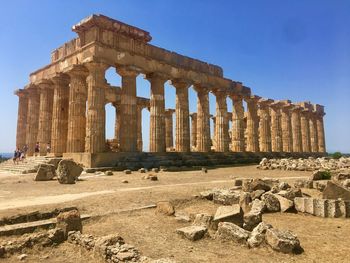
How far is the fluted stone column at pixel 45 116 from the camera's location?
81.3 feet

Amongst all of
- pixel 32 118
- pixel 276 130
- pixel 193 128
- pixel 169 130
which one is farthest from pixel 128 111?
pixel 276 130

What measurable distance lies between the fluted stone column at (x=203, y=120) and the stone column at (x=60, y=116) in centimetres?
1165

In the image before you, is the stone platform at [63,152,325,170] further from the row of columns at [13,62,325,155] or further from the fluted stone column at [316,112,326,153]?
the fluted stone column at [316,112,326,153]

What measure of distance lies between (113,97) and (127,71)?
10.0 meters

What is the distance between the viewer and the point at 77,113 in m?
20.8

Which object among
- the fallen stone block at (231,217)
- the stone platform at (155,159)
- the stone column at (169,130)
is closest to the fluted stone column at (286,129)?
the stone platform at (155,159)

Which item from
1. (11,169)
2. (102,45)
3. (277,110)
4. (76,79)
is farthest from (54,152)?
(277,110)

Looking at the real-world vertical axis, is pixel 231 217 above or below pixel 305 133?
below

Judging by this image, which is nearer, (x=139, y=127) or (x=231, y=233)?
(x=231, y=233)

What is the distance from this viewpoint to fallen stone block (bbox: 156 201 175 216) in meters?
6.68

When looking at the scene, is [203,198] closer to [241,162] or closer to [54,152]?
[54,152]

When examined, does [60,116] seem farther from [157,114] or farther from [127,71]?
[157,114]

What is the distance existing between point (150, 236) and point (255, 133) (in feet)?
95.2

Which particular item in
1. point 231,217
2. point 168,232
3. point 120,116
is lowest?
point 168,232
